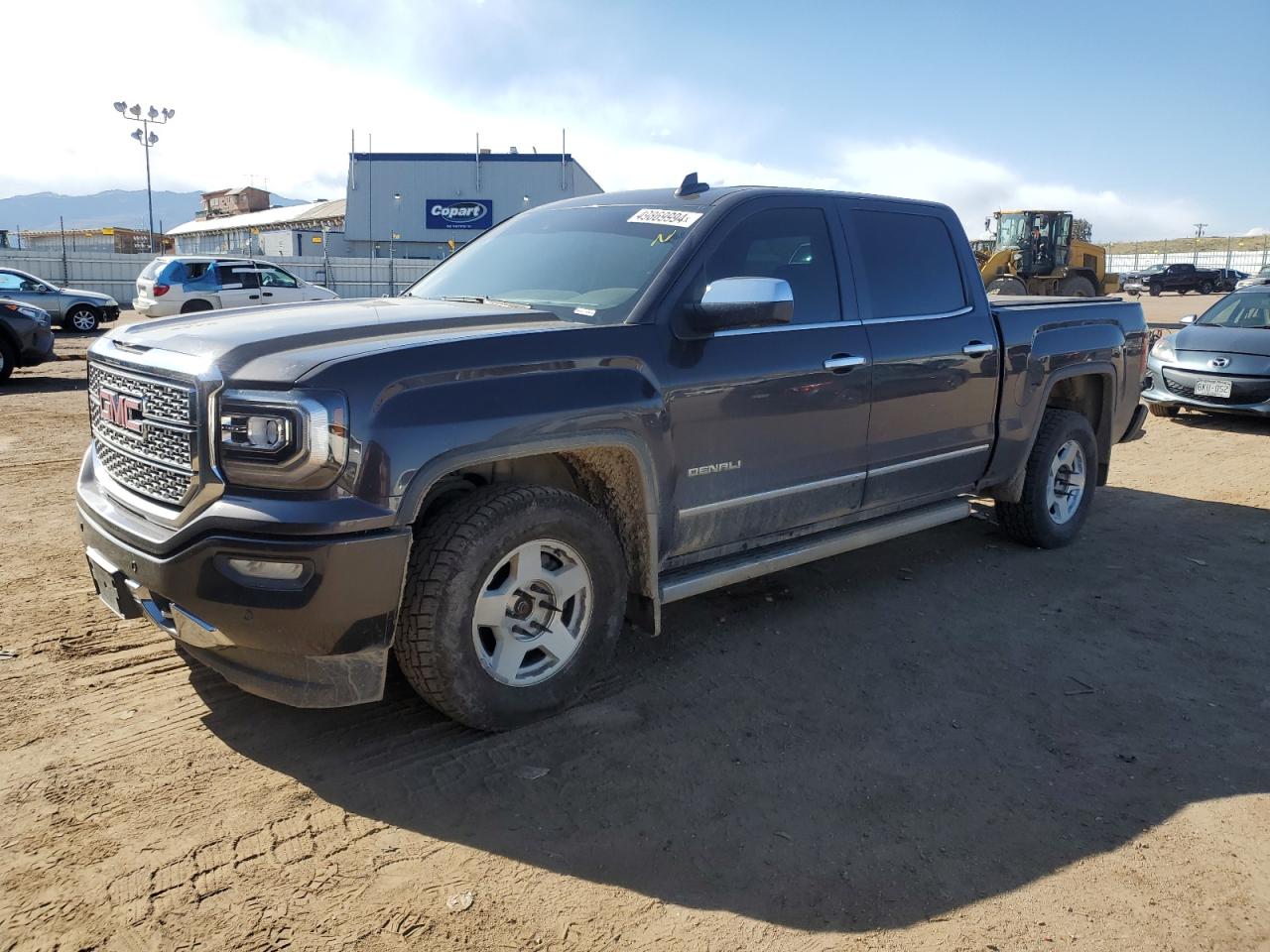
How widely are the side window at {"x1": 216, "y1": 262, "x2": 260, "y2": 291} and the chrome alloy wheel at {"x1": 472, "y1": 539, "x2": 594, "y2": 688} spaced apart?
18.7 metres

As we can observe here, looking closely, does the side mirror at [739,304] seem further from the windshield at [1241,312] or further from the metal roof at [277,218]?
the metal roof at [277,218]

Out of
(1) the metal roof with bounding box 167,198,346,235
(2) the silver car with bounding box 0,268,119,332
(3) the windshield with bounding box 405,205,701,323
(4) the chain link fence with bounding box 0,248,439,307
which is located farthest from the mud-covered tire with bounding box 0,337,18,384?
(1) the metal roof with bounding box 167,198,346,235

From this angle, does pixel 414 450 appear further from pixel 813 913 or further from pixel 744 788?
pixel 813 913

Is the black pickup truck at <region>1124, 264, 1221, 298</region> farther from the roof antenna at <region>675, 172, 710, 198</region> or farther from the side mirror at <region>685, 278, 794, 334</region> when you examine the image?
the side mirror at <region>685, 278, 794, 334</region>

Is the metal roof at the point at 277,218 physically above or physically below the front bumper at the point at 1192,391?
above

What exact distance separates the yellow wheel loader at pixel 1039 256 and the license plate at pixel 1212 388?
1495 cm

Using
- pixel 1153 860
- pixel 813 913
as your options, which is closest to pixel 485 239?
pixel 813 913

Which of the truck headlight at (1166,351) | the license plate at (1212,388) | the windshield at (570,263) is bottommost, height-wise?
the license plate at (1212,388)

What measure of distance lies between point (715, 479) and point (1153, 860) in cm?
193

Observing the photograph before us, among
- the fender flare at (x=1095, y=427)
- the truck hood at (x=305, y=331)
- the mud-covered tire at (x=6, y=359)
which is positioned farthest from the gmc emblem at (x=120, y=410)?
the mud-covered tire at (x=6, y=359)

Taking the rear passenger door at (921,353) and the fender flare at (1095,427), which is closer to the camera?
the rear passenger door at (921,353)

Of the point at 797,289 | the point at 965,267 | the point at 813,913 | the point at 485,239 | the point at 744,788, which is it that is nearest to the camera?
the point at 813,913

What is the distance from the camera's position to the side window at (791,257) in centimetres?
409

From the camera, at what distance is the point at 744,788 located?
3.21 meters
